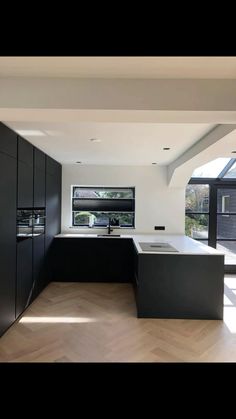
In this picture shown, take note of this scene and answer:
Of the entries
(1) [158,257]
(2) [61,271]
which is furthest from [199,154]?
(2) [61,271]

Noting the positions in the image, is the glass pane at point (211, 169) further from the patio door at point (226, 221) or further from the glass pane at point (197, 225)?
the glass pane at point (197, 225)

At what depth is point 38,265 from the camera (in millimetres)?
3766

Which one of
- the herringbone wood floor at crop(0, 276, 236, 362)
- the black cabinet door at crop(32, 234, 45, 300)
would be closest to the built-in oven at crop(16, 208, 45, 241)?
the black cabinet door at crop(32, 234, 45, 300)

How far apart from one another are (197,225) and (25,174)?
12.8 feet

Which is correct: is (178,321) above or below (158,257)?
below

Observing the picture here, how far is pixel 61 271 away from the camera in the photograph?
4.58 meters

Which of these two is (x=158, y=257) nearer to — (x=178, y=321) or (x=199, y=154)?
(x=178, y=321)

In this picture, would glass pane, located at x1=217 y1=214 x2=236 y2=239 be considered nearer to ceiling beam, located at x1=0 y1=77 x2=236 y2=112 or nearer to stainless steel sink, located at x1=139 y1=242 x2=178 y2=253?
stainless steel sink, located at x1=139 y1=242 x2=178 y2=253

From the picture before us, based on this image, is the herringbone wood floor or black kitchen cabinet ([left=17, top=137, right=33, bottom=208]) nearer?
the herringbone wood floor

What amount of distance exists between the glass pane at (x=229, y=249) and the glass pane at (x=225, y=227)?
14 centimetres

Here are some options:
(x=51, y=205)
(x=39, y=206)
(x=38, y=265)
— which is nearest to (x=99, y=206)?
(x=51, y=205)

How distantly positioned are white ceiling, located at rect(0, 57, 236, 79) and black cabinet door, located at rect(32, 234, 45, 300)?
251 cm

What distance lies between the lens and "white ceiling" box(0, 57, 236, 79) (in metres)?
1.37
